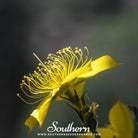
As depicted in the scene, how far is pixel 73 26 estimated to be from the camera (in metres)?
9.09

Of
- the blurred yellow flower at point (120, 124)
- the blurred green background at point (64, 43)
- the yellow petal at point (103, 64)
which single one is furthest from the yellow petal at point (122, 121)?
the blurred green background at point (64, 43)

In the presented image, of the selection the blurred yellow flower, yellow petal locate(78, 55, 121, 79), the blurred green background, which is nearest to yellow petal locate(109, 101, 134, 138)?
the blurred yellow flower

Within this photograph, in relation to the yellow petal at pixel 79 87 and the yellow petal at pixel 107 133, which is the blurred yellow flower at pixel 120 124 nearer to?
the yellow petal at pixel 107 133


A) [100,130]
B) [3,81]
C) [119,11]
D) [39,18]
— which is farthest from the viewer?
[39,18]

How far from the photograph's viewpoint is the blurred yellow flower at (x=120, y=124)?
25.0 inches

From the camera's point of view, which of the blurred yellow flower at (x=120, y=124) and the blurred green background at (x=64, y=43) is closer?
the blurred yellow flower at (x=120, y=124)

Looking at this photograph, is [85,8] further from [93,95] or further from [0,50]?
[93,95]

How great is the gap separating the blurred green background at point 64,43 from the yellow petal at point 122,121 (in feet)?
11.1

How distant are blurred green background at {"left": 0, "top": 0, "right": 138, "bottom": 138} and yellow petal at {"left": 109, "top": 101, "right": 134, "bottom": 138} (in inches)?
133

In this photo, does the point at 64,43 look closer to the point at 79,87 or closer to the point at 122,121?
A: the point at 79,87

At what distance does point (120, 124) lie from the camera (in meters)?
0.65

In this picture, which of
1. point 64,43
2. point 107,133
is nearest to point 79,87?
point 107,133

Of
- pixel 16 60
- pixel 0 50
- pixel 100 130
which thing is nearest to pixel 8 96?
pixel 16 60

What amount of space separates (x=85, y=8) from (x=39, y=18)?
176 centimetres
